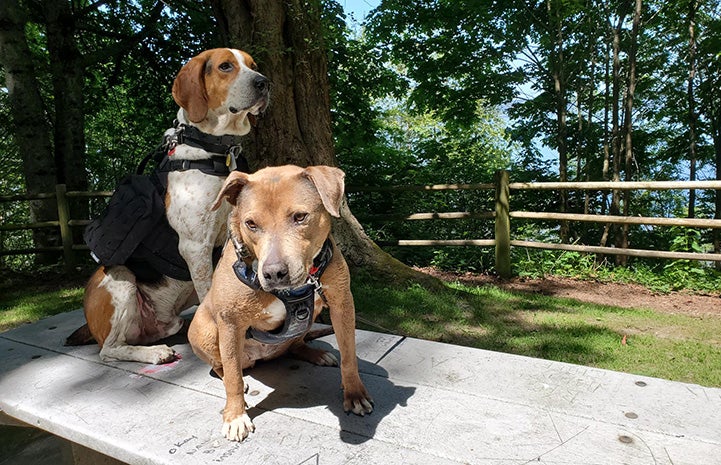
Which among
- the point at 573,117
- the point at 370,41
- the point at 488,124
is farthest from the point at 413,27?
the point at 488,124

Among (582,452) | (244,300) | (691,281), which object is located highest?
(244,300)

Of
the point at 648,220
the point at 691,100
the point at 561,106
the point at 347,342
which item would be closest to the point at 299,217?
the point at 347,342

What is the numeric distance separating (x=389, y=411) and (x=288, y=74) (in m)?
3.36

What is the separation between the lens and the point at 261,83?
7.11ft

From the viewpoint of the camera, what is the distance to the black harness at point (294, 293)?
161cm

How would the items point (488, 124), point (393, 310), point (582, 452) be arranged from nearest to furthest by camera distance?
point (582, 452)
point (393, 310)
point (488, 124)

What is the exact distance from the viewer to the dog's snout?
7.08 feet

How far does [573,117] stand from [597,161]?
1.10m

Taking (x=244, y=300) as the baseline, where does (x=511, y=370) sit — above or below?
below

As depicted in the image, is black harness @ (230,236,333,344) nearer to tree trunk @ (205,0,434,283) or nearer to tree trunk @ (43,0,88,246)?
tree trunk @ (205,0,434,283)

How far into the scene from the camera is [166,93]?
8.41 metres

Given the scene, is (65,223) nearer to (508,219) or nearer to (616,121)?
(508,219)

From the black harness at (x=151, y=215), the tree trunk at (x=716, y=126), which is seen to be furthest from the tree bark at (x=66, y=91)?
the tree trunk at (x=716, y=126)

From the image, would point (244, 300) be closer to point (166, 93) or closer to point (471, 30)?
point (166, 93)
